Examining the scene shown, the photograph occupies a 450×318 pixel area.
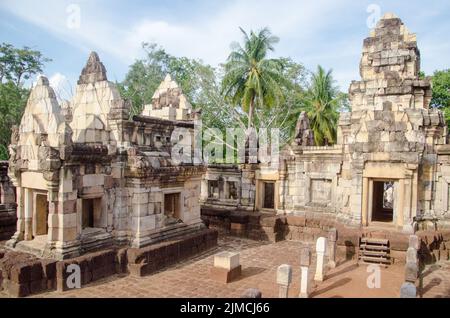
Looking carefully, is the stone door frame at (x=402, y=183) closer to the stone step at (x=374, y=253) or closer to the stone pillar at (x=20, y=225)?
the stone step at (x=374, y=253)

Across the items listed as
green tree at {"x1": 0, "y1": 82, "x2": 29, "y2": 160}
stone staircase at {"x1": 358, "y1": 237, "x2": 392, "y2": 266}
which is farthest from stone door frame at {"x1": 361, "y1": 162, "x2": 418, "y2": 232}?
green tree at {"x1": 0, "y1": 82, "x2": 29, "y2": 160}

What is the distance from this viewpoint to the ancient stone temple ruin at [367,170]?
42.3 feet

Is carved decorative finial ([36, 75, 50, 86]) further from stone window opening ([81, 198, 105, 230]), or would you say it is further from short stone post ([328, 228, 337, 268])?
short stone post ([328, 228, 337, 268])

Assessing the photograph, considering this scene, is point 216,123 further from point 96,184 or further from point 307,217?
point 96,184

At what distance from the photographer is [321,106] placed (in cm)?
3114

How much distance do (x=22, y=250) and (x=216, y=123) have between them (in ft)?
75.1

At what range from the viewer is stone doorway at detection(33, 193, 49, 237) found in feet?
34.3

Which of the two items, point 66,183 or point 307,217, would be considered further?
point 307,217

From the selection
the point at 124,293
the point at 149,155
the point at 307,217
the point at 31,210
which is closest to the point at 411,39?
the point at 307,217

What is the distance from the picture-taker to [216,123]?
31453 millimetres

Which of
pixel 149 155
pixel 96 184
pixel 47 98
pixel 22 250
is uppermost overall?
pixel 47 98

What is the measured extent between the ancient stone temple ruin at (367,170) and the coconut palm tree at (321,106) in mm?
13943
